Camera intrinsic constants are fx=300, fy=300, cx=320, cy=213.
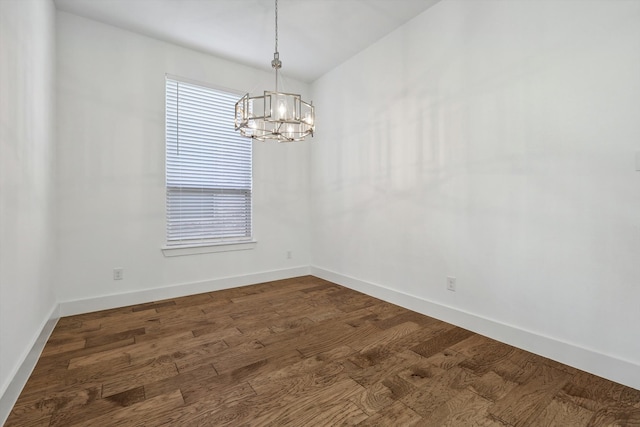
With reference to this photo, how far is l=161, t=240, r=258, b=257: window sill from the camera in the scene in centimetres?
346

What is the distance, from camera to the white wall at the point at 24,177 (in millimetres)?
1629

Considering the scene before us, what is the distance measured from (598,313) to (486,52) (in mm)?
2060

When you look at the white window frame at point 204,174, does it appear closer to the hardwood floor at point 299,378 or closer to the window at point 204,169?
the window at point 204,169

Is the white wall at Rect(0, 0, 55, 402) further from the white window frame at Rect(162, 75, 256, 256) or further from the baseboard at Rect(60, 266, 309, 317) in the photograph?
the white window frame at Rect(162, 75, 256, 256)

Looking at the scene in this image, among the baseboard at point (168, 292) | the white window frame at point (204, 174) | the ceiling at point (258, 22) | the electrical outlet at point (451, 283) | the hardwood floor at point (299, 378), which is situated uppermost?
the ceiling at point (258, 22)

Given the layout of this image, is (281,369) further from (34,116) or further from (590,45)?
(590,45)

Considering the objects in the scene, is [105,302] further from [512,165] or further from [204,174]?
[512,165]

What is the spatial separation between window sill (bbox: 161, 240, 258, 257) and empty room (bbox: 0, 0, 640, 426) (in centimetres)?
4

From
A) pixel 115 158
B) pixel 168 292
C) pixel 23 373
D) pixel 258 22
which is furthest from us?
pixel 168 292

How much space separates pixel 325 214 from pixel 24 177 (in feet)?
10.0

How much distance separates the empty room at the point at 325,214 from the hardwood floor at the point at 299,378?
0.02 m

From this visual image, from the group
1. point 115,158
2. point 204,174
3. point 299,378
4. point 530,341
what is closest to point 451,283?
point 530,341

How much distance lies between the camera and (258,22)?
3.02 metres

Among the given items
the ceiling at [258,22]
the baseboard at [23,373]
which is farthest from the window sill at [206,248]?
the ceiling at [258,22]
